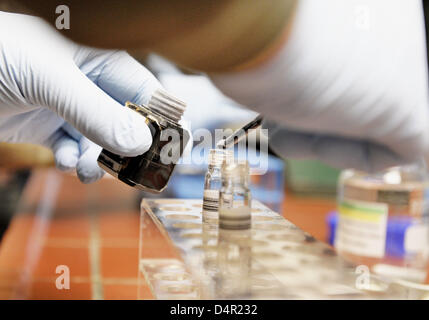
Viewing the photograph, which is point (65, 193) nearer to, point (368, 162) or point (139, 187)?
point (139, 187)

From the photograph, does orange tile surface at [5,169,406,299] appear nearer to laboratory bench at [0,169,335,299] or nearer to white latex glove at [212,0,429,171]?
laboratory bench at [0,169,335,299]

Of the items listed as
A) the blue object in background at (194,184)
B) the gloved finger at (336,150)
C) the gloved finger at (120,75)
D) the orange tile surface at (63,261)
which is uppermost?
the gloved finger at (120,75)

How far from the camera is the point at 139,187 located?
49 centimetres

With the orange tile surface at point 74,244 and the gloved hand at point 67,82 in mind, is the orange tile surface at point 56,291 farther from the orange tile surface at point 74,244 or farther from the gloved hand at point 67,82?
the gloved hand at point 67,82

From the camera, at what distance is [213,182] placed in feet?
1.77

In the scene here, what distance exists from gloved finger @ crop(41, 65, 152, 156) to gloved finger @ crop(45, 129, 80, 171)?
5.3 inches

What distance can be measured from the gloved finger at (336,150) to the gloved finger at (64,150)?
252 mm

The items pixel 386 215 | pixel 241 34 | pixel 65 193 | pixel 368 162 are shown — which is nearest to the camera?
pixel 241 34

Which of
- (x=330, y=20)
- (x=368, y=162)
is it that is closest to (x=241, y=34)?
(x=330, y=20)

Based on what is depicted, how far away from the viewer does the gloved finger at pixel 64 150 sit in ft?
1.97

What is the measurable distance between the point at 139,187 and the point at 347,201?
0.52 metres

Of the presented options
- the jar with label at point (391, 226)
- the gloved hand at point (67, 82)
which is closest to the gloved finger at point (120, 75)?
the gloved hand at point (67, 82)

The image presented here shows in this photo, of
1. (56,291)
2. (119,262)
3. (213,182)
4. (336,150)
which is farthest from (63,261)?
(336,150)

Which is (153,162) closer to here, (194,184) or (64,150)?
(64,150)
